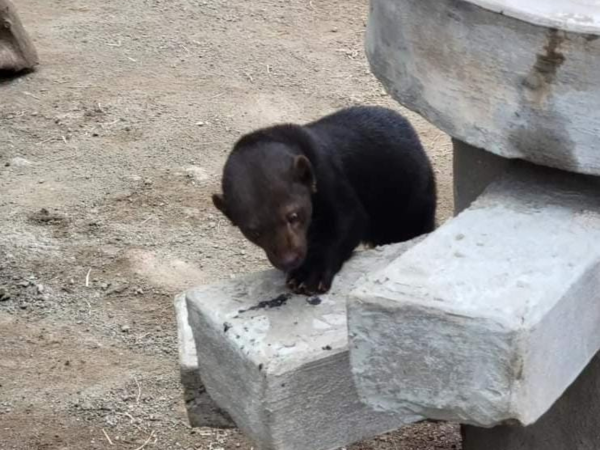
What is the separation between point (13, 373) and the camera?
4598mm

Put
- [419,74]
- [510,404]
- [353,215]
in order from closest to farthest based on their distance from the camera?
[510,404], [419,74], [353,215]

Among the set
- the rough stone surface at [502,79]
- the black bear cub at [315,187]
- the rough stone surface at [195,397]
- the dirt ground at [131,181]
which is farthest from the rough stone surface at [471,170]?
the dirt ground at [131,181]

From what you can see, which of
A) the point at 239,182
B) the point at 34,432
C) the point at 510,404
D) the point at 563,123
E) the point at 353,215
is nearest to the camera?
the point at 510,404

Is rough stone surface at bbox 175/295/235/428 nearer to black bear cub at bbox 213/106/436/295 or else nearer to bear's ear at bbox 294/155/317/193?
black bear cub at bbox 213/106/436/295

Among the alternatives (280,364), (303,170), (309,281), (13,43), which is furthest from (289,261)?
(13,43)

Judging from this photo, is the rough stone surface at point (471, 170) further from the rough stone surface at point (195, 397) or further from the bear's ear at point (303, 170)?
the rough stone surface at point (195, 397)

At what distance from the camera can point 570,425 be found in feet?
10.5

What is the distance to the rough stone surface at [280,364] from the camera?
2.81m

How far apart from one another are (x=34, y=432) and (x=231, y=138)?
2.48 m

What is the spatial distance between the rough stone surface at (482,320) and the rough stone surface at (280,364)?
0.79 feet

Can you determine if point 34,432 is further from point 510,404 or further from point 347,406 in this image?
point 510,404

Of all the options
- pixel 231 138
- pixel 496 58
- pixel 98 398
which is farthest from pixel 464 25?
pixel 231 138

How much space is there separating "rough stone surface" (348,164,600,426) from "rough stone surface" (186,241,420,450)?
0.24 metres

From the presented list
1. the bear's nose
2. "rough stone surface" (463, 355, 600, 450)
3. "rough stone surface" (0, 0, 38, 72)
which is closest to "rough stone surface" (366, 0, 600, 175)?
the bear's nose
